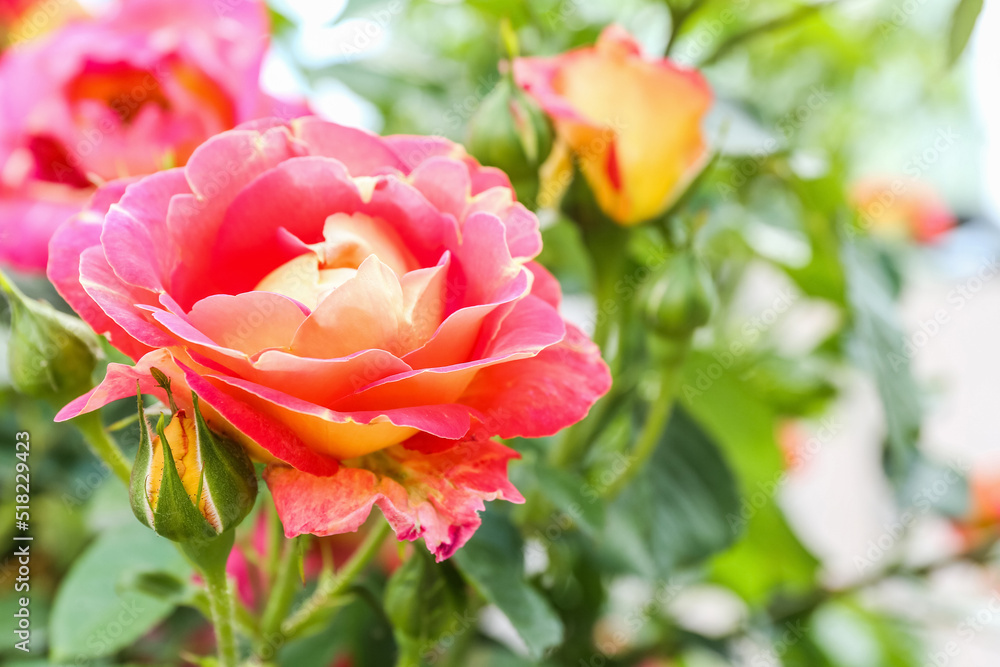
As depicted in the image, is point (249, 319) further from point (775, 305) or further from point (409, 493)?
point (775, 305)

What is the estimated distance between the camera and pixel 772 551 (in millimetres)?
445

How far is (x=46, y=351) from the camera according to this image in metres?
0.21

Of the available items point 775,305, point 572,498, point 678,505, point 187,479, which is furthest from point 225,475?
point 775,305

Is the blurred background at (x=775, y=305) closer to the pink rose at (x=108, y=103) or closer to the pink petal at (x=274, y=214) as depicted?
the pink rose at (x=108, y=103)

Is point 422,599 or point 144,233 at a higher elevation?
point 144,233

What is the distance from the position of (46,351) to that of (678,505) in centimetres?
27

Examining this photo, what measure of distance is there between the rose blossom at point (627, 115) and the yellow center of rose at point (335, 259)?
0.11 meters

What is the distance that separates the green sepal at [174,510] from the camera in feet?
0.55


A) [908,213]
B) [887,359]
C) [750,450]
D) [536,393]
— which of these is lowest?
[908,213]

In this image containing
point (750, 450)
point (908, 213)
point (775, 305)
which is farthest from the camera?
point (908, 213)

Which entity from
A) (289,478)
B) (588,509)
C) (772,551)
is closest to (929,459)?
(772,551)

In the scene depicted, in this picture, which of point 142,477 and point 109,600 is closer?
point 142,477

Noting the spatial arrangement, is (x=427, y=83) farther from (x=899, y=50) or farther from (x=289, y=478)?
(x=899, y=50)

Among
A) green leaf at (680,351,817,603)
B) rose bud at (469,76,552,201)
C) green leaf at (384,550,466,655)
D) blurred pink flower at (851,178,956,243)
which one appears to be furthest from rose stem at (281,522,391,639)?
blurred pink flower at (851,178,956,243)
